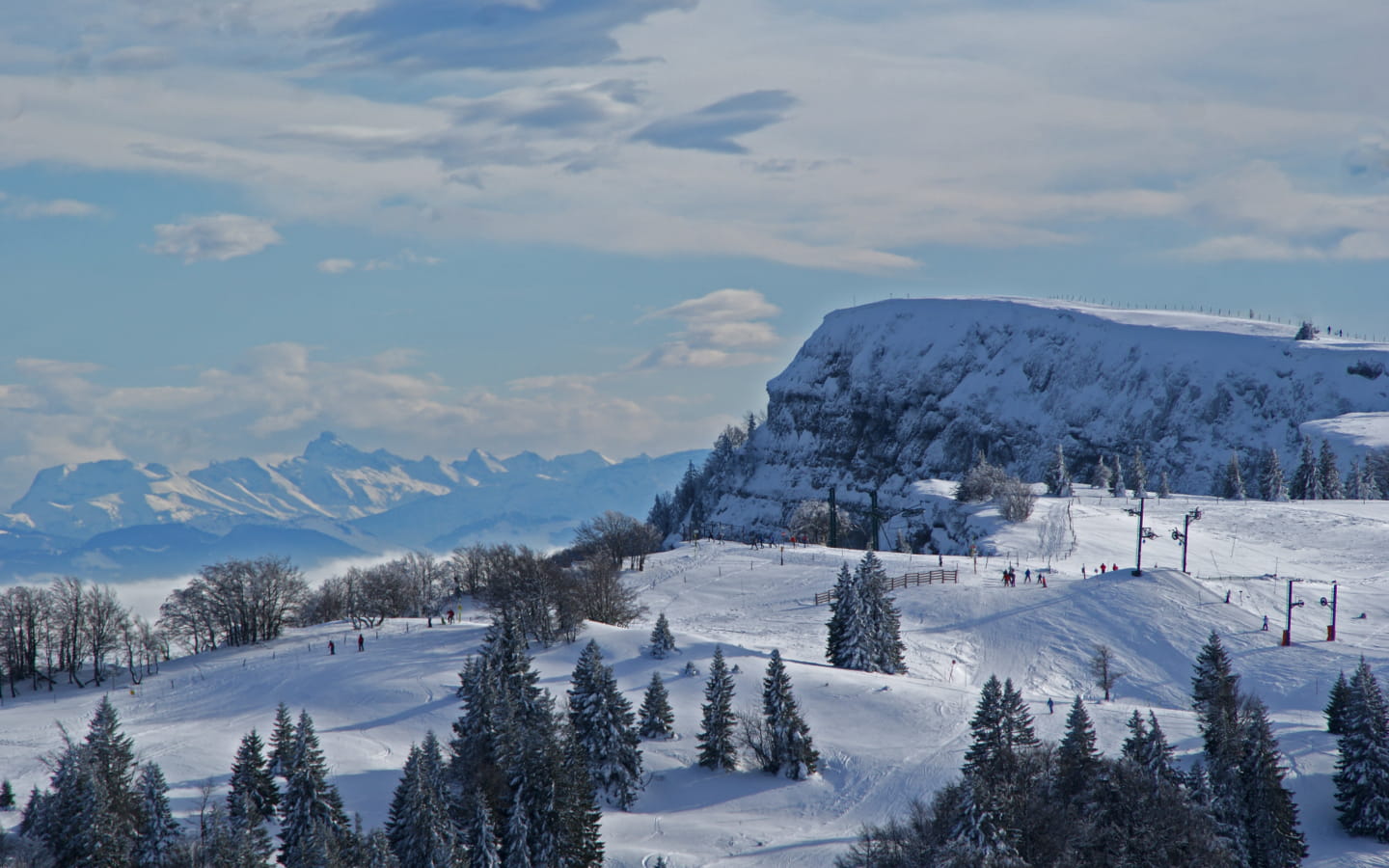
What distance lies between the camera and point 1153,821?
1427 inches

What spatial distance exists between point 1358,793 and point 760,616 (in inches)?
1448

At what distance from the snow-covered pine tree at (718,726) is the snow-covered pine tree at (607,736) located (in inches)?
117

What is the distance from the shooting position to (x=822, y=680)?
55531 millimetres

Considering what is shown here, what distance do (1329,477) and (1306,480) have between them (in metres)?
2.92

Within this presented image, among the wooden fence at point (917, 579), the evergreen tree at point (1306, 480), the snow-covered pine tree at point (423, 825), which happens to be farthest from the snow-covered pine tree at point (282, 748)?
the evergreen tree at point (1306, 480)

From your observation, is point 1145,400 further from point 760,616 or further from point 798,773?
point 798,773

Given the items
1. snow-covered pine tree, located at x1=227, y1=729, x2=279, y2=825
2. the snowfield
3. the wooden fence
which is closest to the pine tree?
the snowfield

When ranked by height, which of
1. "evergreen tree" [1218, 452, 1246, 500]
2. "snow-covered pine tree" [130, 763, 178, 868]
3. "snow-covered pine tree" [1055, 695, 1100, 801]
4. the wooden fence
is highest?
"evergreen tree" [1218, 452, 1246, 500]

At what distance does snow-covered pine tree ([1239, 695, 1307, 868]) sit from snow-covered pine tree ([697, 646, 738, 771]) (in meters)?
19.3

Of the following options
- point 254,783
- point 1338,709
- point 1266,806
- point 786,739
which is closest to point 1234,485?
point 1338,709

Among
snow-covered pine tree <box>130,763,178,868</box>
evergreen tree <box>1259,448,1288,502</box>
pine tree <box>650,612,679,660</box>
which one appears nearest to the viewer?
snow-covered pine tree <box>130,763,178,868</box>

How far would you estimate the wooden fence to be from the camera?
7619 cm

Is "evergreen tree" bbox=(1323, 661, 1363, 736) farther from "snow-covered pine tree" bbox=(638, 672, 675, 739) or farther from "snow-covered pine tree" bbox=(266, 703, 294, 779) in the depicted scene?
"snow-covered pine tree" bbox=(266, 703, 294, 779)

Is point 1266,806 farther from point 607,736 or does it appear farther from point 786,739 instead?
point 607,736
